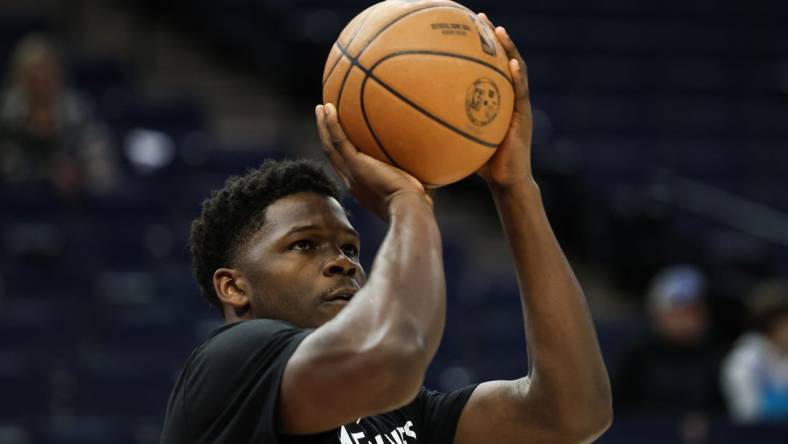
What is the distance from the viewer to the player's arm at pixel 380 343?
2.41 metres

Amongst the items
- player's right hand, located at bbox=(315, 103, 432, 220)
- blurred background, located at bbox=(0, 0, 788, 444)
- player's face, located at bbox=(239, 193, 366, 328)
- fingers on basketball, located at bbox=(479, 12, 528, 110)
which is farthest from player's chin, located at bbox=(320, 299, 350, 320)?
blurred background, located at bbox=(0, 0, 788, 444)

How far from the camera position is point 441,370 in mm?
7254

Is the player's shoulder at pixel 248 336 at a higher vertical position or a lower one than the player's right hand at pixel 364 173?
lower

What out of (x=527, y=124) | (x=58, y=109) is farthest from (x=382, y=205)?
(x=58, y=109)

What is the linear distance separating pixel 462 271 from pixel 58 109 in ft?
8.99

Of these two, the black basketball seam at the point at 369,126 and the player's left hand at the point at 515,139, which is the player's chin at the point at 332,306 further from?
the player's left hand at the point at 515,139

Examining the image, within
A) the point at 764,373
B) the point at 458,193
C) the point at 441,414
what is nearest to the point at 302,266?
A: the point at 441,414

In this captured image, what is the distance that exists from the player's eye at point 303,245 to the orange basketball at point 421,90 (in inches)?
11.0

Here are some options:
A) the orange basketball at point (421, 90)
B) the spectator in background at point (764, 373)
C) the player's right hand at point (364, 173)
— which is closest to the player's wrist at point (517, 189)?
the orange basketball at point (421, 90)

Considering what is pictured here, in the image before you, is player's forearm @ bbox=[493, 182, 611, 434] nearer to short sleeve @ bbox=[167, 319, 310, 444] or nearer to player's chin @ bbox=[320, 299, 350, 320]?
player's chin @ bbox=[320, 299, 350, 320]

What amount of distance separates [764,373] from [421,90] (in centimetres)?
449

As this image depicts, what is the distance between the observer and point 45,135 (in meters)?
7.81

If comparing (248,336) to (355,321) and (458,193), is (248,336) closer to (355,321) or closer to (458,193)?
(355,321)

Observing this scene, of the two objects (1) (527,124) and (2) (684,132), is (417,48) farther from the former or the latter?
(2) (684,132)
